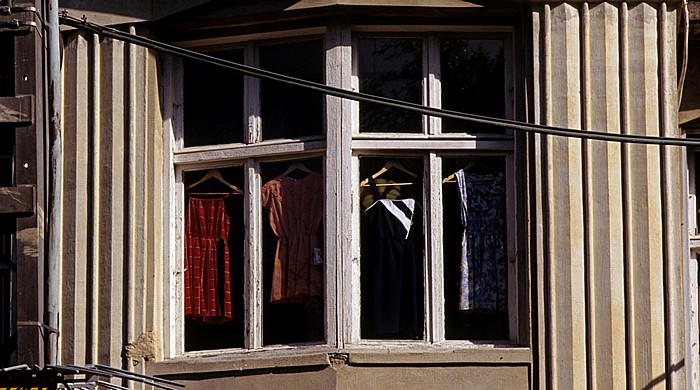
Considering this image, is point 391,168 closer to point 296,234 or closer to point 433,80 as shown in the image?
point 433,80

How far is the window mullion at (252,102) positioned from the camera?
33.1 ft

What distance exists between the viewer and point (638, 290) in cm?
944

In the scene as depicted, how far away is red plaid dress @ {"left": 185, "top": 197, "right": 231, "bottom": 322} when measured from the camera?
10078 millimetres

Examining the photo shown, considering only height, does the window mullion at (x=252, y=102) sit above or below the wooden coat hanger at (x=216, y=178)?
above

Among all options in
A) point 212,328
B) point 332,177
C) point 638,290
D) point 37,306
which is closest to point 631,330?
point 638,290

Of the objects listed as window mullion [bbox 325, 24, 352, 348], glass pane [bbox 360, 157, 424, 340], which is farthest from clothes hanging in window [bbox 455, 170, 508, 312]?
window mullion [bbox 325, 24, 352, 348]

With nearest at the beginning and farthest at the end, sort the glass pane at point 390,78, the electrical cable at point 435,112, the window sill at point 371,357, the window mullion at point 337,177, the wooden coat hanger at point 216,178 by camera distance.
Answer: the electrical cable at point 435,112, the window sill at point 371,357, the window mullion at point 337,177, the glass pane at point 390,78, the wooden coat hanger at point 216,178

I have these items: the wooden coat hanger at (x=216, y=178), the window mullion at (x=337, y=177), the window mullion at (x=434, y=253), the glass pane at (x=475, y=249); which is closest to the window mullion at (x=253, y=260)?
the wooden coat hanger at (x=216, y=178)

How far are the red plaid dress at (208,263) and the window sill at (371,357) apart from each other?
1.58 ft

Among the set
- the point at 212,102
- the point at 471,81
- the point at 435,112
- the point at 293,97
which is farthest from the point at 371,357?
the point at 212,102

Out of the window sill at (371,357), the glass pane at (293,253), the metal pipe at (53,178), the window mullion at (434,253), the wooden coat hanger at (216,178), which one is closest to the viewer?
the metal pipe at (53,178)

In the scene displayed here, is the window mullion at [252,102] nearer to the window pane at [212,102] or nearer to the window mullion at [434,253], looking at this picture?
the window pane at [212,102]

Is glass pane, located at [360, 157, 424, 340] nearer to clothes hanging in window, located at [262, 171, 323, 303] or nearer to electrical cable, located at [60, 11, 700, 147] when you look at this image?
clothes hanging in window, located at [262, 171, 323, 303]

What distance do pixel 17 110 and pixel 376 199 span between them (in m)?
2.56
